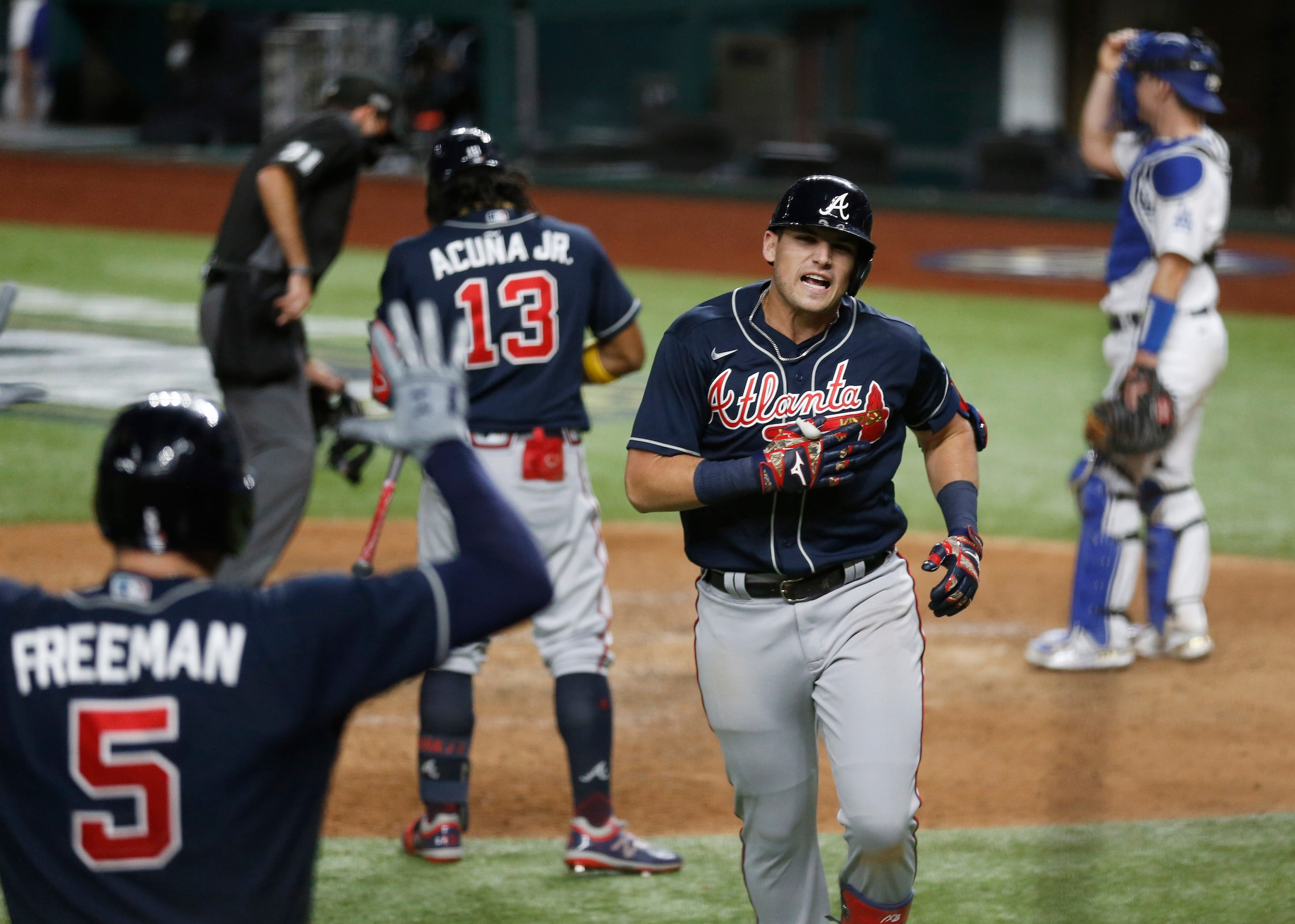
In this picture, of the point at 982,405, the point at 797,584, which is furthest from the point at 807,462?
the point at 982,405

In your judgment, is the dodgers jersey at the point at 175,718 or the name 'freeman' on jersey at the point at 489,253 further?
the name 'freeman' on jersey at the point at 489,253

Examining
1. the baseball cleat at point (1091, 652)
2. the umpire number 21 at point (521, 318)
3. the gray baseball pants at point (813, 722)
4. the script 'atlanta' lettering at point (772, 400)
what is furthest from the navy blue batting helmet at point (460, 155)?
the baseball cleat at point (1091, 652)

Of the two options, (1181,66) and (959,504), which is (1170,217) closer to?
(1181,66)

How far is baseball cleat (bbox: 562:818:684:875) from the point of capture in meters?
4.21

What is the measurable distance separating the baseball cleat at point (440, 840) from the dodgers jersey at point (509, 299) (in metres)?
1.02

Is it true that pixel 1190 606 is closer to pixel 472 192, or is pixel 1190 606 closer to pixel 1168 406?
pixel 1168 406

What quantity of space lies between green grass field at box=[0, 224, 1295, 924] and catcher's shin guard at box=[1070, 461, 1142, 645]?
4.40 ft

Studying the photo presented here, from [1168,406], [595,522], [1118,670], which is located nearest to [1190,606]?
[1118,670]

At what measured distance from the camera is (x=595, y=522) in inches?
177

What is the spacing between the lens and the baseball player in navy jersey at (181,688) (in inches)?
79.4

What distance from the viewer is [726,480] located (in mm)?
3238

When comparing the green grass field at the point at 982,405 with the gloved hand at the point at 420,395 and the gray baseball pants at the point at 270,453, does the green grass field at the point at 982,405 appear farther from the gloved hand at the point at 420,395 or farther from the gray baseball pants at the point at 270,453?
the gloved hand at the point at 420,395

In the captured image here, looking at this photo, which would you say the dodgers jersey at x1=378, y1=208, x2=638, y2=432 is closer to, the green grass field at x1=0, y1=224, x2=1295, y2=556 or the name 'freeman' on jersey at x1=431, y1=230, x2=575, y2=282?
the name 'freeman' on jersey at x1=431, y1=230, x2=575, y2=282

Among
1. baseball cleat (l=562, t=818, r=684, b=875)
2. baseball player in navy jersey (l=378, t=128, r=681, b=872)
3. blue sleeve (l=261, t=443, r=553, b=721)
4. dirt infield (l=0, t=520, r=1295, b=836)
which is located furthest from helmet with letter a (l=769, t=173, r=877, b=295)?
dirt infield (l=0, t=520, r=1295, b=836)
